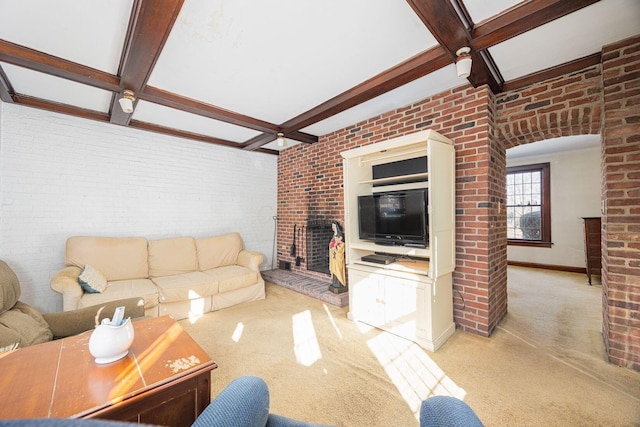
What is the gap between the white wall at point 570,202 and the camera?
201 inches

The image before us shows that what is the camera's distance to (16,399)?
3.57 ft

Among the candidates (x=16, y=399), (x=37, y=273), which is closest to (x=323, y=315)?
(x=16, y=399)

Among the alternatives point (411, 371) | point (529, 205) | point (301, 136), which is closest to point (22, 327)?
point (411, 371)

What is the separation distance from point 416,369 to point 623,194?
206 centimetres

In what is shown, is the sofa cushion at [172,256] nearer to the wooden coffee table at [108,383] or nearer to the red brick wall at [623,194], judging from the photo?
the wooden coffee table at [108,383]

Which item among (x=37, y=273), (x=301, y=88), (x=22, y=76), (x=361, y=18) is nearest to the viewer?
(x=361, y=18)

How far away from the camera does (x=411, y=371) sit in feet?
6.67

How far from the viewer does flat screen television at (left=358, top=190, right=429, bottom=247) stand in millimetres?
2568

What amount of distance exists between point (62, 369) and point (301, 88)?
2.72 metres

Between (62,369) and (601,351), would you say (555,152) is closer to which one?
(601,351)

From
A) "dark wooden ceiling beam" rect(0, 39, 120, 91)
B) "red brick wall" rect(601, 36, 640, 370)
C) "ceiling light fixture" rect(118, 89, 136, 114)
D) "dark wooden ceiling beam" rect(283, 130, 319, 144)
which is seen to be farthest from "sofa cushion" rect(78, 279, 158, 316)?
"red brick wall" rect(601, 36, 640, 370)

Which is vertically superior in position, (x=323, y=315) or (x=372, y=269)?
(x=372, y=269)

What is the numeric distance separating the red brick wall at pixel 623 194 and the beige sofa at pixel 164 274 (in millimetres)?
3600

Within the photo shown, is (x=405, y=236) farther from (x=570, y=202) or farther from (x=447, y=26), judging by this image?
(x=570, y=202)
